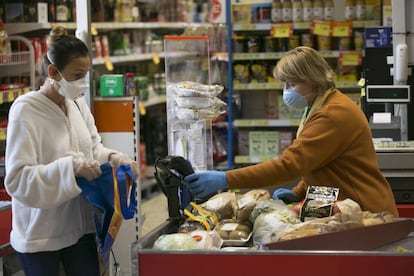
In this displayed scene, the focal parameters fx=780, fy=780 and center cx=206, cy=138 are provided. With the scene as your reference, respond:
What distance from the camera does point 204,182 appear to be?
9.80ft

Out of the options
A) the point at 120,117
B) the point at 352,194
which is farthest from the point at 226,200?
the point at 120,117

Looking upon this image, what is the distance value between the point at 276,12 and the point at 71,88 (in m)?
3.77

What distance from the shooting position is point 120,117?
473cm

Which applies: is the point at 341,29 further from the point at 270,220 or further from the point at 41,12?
the point at 270,220

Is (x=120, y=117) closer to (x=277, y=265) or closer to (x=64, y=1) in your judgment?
(x=64, y=1)

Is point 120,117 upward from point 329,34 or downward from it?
downward

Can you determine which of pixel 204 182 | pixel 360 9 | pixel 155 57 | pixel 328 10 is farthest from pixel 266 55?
pixel 204 182

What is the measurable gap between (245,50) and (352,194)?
3.82m

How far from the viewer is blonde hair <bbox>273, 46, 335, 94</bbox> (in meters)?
3.18

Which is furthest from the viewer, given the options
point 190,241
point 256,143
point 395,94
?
point 256,143

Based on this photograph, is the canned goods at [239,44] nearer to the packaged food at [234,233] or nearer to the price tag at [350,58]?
the price tag at [350,58]

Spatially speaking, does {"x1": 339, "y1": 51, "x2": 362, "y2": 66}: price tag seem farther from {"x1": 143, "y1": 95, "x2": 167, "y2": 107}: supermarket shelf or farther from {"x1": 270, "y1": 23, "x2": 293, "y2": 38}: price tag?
{"x1": 143, "y1": 95, "x2": 167, "y2": 107}: supermarket shelf

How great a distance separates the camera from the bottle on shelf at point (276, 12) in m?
6.61

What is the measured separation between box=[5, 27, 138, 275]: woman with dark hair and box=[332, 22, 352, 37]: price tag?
3.67m
